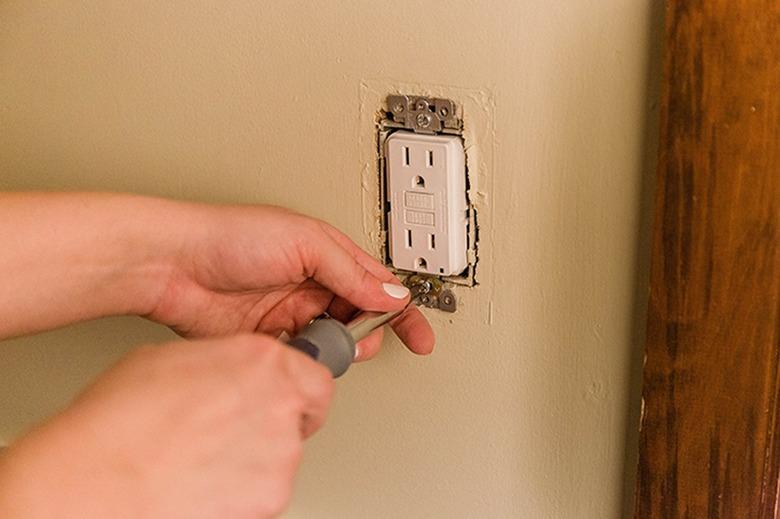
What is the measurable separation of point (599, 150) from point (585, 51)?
5cm

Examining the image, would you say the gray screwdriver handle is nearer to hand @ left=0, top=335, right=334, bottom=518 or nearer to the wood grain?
hand @ left=0, top=335, right=334, bottom=518

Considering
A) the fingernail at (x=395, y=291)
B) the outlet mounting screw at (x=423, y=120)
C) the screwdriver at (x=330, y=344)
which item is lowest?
the screwdriver at (x=330, y=344)

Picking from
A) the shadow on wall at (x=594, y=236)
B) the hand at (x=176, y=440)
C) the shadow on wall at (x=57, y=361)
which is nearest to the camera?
→ the hand at (x=176, y=440)

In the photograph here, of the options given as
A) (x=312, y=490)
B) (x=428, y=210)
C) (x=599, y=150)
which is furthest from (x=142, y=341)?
(x=599, y=150)

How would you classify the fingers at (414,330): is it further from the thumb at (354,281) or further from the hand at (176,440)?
the hand at (176,440)

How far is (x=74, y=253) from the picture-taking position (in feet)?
2.00

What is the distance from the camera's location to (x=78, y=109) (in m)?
0.71

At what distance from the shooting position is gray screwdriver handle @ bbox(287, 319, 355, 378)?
0.53 m

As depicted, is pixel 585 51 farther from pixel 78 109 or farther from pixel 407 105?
pixel 78 109

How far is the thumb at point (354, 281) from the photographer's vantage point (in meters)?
0.60

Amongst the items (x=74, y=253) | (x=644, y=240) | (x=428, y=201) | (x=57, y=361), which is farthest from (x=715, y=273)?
(x=57, y=361)

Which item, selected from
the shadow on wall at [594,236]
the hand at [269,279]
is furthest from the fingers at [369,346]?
the shadow on wall at [594,236]

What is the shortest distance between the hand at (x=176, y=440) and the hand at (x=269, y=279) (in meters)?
0.14

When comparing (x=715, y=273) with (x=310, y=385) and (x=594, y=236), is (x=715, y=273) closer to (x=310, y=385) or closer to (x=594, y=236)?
(x=594, y=236)
